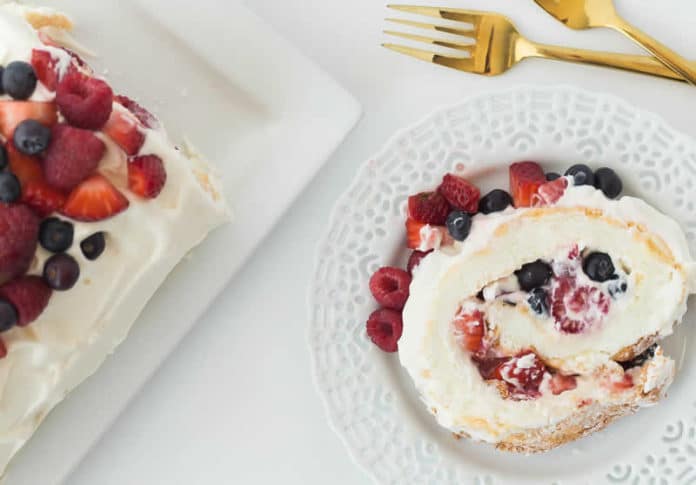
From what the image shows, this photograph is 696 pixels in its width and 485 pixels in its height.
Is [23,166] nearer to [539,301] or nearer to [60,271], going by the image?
[60,271]

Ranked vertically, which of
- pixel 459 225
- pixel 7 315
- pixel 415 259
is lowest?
pixel 7 315

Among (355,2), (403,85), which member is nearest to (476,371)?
(403,85)

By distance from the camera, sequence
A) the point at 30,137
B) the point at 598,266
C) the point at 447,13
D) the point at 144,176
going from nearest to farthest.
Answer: the point at 30,137
the point at 144,176
the point at 598,266
the point at 447,13

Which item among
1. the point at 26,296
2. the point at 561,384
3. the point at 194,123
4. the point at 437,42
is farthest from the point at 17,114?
the point at 561,384

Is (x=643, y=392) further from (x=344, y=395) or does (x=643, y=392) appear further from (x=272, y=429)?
(x=272, y=429)

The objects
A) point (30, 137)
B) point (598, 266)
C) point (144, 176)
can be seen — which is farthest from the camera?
point (598, 266)

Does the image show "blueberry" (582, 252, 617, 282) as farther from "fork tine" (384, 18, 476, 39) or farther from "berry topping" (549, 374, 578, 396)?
"fork tine" (384, 18, 476, 39)

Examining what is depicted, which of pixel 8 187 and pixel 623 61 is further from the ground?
pixel 623 61

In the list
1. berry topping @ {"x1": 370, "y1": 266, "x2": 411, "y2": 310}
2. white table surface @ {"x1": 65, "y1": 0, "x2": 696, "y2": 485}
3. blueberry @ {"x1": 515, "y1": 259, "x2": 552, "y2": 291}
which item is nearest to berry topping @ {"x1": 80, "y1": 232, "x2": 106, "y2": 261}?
white table surface @ {"x1": 65, "y1": 0, "x2": 696, "y2": 485}
